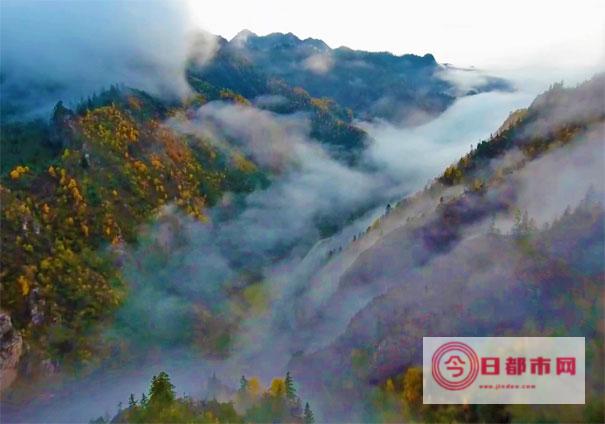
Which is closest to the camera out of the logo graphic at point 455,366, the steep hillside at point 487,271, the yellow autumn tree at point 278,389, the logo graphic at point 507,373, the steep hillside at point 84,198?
the logo graphic at point 507,373

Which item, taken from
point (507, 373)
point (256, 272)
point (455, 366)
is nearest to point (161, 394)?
point (455, 366)

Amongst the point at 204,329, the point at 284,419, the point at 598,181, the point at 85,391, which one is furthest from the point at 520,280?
the point at 85,391

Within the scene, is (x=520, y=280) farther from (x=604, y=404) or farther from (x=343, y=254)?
(x=343, y=254)

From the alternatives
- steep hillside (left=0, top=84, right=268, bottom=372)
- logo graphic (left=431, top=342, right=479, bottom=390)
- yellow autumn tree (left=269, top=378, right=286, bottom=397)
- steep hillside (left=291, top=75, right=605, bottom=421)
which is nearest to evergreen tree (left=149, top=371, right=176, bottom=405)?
yellow autumn tree (left=269, top=378, right=286, bottom=397)

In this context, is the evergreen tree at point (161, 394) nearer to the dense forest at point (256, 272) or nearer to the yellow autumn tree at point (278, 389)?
the dense forest at point (256, 272)

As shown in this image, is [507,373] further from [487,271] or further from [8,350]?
[8,350]

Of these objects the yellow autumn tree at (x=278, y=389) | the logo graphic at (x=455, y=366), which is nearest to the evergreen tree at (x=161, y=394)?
the yellow autumn tree at (x=278, y=389)

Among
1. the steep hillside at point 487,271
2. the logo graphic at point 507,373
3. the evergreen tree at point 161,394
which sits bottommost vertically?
the evergreen tree at point 161,394
